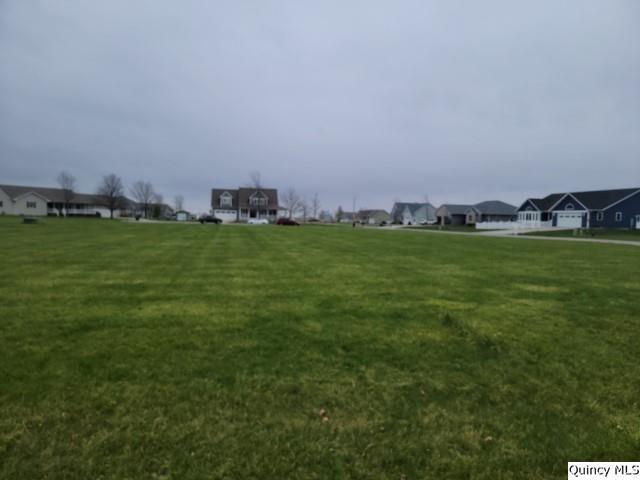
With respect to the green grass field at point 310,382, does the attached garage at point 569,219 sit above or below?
above

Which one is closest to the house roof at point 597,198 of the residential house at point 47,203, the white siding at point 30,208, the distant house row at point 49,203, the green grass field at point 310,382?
the green grass field at point 310,382

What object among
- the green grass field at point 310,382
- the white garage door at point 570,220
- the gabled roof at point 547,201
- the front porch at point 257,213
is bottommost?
the green grass field at point 310,382

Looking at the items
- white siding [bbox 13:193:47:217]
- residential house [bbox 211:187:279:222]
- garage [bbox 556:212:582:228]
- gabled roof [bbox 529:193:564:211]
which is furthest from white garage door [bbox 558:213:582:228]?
white siding [bbox 13:193:47:217]

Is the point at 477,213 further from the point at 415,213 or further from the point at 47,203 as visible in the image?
the point at 47,203

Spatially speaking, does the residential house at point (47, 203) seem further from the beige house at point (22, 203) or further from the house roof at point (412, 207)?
the house roof at point (412, 207)

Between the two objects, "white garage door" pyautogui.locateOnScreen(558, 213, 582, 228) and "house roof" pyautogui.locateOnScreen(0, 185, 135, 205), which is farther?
"house roof" pyautogui.locateOnScreen(0, 185, 135, 205)

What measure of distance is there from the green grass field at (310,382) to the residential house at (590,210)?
199 feet

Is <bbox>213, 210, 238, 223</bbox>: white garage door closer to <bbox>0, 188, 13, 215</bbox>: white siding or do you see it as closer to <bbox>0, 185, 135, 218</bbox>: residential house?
<bbox>0, 185, 135, 218</bbox>: residential house

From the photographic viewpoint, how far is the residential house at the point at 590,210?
55062 millimetres

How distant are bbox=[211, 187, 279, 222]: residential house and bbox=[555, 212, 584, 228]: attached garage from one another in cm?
5516

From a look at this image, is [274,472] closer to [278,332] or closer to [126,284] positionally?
[278,332]

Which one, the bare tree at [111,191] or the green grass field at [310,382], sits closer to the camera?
the green grass field at [310,382]

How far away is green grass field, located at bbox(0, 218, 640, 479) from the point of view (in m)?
2.94

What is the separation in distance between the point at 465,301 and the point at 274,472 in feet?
20.7
